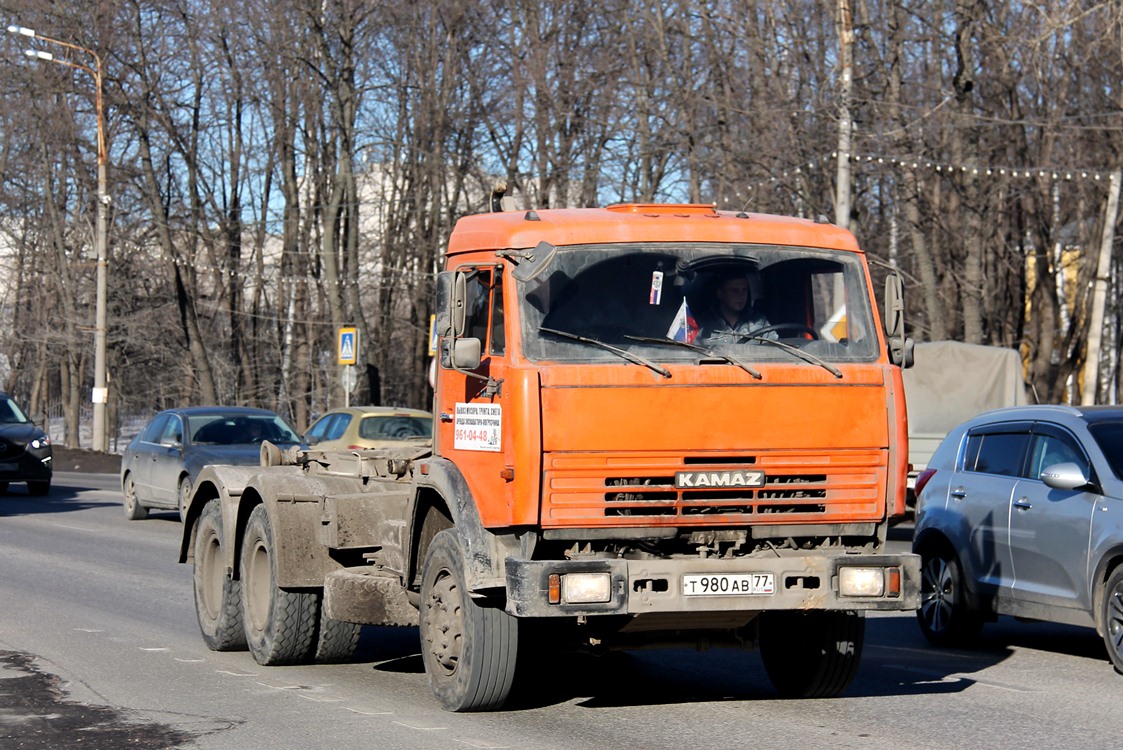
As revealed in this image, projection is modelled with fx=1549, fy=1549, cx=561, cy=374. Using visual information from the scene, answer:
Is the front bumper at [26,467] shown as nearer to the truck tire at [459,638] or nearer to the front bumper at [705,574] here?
the truck tire at [459,638]

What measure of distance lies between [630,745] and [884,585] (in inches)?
57.7

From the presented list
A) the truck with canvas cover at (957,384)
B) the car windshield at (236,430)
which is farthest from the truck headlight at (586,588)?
the truck with canvas cover at (957,384)

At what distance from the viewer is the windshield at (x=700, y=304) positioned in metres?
7.53

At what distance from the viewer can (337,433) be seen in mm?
21594

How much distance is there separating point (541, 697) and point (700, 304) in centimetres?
245

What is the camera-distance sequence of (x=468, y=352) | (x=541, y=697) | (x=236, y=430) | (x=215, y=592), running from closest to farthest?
(x=468, y=352), (x=541, y=697), (x=215, y=592), (x=236, y=430)

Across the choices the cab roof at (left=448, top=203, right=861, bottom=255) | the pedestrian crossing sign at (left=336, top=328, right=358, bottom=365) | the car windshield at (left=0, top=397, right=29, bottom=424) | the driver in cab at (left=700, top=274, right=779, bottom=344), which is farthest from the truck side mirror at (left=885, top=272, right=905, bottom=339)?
the pedestrian crossing sign at (left=336, top=328, right=358, bottom=365)

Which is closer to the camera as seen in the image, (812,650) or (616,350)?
(616,350)

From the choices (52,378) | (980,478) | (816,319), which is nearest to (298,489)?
(816,319)

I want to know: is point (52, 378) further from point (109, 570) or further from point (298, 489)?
point (298, 489)

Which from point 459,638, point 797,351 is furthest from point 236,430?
point 797,351

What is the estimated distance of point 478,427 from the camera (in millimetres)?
7703

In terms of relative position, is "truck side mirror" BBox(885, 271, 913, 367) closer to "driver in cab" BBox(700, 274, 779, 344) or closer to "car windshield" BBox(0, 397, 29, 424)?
"driver in cab" BBox(700, 274, 779, 344)

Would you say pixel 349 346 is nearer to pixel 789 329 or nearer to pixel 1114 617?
pixel 1114 617
